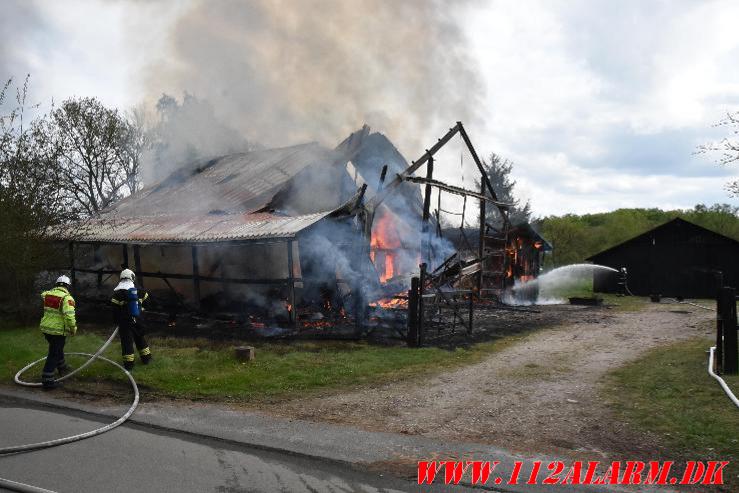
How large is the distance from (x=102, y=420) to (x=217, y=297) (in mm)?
9388

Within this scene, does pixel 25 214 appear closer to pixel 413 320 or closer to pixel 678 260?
pixel 413 320

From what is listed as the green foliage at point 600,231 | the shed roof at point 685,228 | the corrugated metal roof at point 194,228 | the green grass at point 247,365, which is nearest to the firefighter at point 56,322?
the green grass at point 247,365

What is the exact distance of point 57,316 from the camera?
8.23 meters

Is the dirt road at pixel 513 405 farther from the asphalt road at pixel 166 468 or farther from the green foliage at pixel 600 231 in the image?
the green foliage at pixel 600 231

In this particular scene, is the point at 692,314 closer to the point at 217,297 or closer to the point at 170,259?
the point at 217,297

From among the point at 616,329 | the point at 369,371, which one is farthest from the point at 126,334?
the point at 616,329

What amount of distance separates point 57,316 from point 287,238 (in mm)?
5048

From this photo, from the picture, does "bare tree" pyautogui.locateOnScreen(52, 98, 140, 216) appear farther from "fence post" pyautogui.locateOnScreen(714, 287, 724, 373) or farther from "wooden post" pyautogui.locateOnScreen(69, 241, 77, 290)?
"fence post" pyautogui.locateOnScreen(714, 287, 724, 373)

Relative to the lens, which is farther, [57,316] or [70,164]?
[70,164]

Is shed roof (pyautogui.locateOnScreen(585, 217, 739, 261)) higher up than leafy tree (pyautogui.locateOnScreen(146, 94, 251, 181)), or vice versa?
leafy tree (pyautogui.locateOnScreen(146, 94, 251, 181))

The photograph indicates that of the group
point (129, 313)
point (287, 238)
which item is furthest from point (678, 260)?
point (129, 313)

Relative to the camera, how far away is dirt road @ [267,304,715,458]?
18.5 feet

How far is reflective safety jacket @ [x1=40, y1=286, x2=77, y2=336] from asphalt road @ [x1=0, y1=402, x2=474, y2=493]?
268cm

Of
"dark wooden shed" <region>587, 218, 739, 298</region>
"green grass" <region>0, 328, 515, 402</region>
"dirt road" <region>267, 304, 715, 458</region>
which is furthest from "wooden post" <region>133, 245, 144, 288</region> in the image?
"dark wooden shed" <region>587, 218, 739, 298</region>
